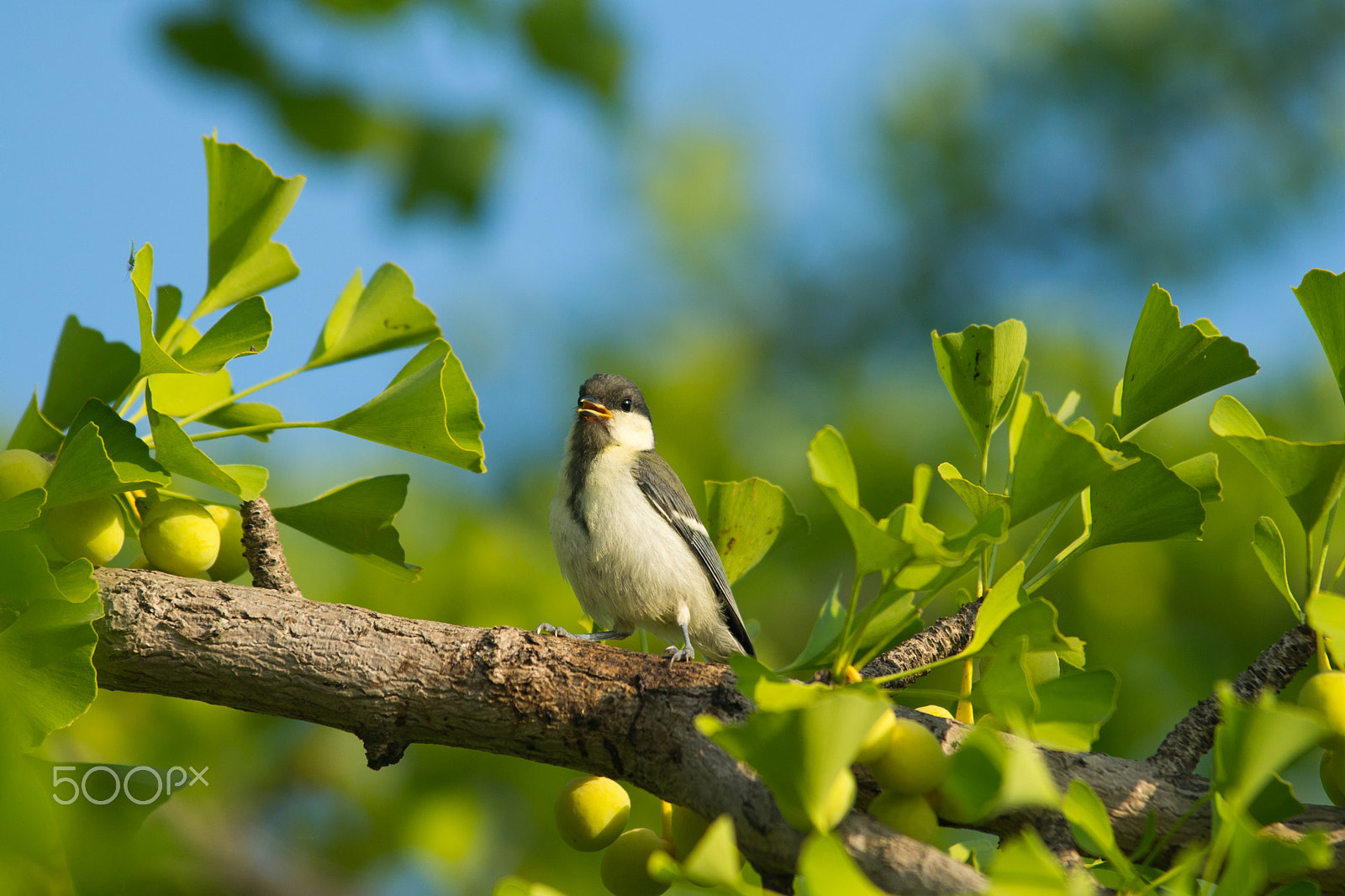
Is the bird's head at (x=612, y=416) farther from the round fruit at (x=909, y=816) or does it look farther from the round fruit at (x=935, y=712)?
the round fruit at (x=909, y=816)

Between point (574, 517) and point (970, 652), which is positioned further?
point (574, 517)

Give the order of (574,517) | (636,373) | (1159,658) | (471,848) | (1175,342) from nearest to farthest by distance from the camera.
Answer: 1. (1175,342)
2. (471,848)
3. (574,517)
4. (1159,658)
5. (636,373)

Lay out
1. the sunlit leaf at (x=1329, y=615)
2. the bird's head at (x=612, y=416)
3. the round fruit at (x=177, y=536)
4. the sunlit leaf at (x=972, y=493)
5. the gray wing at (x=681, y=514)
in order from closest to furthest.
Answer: the sunlit leaf at (x=1329, y=615)
the sunlit leaf at (x=972, y=493)
the round fruit at (x=177, y=536)
the gray wing at (x=681, y=514)
the bird's head at (x=612, y=416)

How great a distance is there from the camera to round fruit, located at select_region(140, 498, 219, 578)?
1968mm

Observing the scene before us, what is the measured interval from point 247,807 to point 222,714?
15.8 inches

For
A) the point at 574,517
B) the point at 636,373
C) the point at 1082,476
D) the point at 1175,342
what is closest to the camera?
the point at 1082,476

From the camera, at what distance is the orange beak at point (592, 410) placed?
399 centimetres

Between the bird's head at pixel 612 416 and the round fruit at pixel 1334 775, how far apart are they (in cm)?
270

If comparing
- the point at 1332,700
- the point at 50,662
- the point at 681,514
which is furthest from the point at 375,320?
the point at 1332,700

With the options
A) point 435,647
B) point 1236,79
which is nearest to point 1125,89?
point 1236,79

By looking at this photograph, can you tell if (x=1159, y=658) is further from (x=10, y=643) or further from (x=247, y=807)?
(x=10, y=643)

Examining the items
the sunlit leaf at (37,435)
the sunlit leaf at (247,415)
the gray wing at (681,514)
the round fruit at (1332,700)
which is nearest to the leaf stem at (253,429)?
the sunlit leaf at (247,415)

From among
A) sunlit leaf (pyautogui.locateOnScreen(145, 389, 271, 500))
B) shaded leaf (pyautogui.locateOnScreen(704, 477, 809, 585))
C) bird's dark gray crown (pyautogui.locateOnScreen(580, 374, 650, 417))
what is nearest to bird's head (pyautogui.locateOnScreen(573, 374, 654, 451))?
bird's dark gray crown (pyautogui.locateOnScreen(580, 374, 650, 417))

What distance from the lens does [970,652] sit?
1.45m
